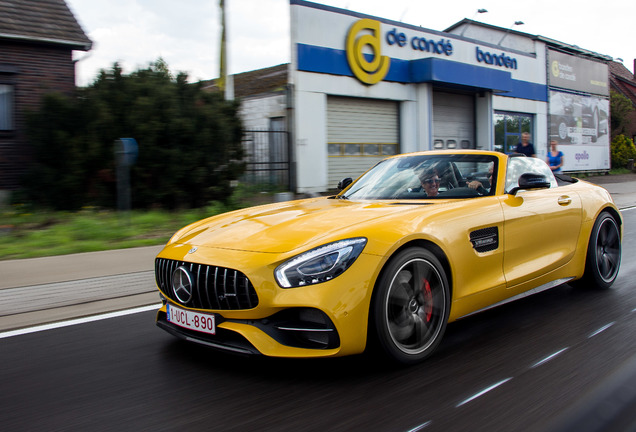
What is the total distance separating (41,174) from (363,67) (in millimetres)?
10502

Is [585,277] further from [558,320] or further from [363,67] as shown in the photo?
[363,67]

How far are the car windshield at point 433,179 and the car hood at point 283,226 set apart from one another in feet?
1.17

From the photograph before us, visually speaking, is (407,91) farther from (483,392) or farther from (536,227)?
(483,392)

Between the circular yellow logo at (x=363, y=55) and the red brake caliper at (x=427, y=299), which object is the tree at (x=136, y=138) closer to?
the circular yellow logo at (x=363, y=55)

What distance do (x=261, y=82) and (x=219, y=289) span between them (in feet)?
56.0

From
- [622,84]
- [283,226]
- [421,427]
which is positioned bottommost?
[421,427]

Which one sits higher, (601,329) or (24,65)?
(24,65)

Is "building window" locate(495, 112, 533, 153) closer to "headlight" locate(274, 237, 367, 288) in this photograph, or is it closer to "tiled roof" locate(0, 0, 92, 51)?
"tiled roof" locate(0, 0, 92, 51)

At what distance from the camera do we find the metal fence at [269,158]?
605 inches

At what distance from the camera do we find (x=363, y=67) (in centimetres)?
1820

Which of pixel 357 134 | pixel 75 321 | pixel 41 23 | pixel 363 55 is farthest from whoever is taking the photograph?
pixel 357 134

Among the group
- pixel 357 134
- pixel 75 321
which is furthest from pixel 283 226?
pixel 357 134

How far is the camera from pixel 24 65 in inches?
512

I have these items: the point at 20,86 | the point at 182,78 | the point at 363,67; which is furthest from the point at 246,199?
the point at 363,67
